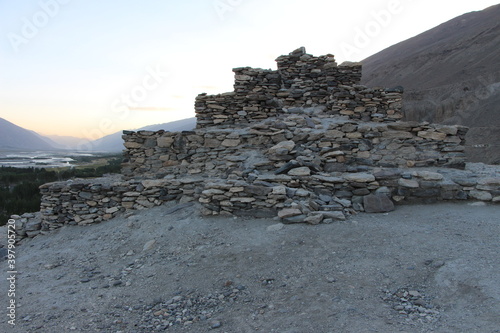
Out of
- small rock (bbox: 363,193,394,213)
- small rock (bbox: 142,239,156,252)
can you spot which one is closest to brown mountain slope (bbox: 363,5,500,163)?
small rock (bbox: 363,193,394,213)

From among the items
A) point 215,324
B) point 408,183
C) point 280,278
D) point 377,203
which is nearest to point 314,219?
point 377,203

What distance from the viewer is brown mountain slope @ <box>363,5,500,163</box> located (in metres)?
24.1

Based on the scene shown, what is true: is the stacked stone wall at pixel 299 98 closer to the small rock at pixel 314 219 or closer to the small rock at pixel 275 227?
the small rock at pixel 275 227

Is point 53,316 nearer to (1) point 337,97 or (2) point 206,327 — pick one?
(2) point 206,327

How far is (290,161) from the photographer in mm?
7727

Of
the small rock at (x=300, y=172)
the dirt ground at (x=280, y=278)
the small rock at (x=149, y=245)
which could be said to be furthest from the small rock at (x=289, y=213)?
the small rock at (x=149, y=245)

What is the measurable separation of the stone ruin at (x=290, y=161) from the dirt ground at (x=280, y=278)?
0.52m

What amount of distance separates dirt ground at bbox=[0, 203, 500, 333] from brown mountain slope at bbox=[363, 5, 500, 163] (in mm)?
18135

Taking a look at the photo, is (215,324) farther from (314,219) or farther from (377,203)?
(377,203)

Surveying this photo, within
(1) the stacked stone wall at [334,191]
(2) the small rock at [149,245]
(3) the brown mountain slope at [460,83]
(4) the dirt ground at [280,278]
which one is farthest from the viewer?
(3) the brown mountain slope at [460,83]

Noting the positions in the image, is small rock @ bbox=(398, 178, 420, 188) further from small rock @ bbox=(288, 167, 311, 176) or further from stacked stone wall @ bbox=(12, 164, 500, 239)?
small rock @ bbox=(288, 167, 311, 176)

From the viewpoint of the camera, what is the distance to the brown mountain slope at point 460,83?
78.9 ft

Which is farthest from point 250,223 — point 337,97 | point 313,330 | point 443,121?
point 443,121

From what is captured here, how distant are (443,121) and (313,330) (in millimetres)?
32210
